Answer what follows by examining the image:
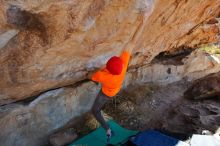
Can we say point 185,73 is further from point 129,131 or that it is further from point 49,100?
point 49,100

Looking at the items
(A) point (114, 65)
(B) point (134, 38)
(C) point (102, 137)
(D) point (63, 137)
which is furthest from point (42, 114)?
(B) point (134, 38)

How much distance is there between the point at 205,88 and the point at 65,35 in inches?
162

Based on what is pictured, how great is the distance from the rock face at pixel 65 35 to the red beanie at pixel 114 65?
0.32 m

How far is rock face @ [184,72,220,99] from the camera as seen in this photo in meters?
7.82

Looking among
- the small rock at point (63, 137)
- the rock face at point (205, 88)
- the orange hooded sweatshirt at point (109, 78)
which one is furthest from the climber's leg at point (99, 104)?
the rock face at point (205, 88)

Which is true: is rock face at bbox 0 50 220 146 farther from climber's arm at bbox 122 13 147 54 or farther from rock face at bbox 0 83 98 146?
climber's arm at bbox 122 13 147 54

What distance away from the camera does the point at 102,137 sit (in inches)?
251

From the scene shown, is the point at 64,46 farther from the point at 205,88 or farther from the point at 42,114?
the point at 205,88

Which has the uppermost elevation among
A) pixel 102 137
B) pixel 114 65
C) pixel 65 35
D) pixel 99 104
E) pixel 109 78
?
pixel 65 35

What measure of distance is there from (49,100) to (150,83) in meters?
2.69

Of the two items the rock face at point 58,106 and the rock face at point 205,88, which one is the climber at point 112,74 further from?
the rock face at point 205,88

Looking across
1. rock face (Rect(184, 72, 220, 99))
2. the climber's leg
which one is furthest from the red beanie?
rock face (Rect(184, 72, 220, 99))

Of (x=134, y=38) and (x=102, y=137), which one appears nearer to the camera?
(x=134, y=38)

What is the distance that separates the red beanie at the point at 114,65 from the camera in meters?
5.34
